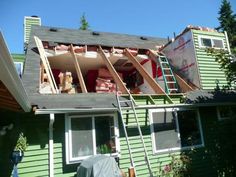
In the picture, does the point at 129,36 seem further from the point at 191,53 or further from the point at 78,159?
the point at 78,159

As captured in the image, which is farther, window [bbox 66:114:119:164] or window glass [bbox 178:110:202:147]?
window glass [bbox 178:110:202:147]

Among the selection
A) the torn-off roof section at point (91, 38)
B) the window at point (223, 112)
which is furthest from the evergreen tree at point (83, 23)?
the window at point (223, 112)

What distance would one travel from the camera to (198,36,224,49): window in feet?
35.1

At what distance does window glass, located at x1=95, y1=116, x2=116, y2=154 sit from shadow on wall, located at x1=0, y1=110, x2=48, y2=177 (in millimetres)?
1594

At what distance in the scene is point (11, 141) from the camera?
6602mm

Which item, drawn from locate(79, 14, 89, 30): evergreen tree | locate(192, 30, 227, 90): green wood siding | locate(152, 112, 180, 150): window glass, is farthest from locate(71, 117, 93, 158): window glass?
locate(79, 14, 89, 30): evergreen tree

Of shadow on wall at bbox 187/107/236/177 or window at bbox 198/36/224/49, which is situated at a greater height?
window at bbox 198/36/224/49

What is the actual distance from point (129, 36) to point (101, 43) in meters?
2.67

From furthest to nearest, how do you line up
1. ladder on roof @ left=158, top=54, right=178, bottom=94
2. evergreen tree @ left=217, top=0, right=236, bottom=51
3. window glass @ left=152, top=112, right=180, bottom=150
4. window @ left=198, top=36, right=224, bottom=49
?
evergreen tree @ left=217, top=0, right=236, bottom=51 → window @ left=198, top=36, right=224, bottom=49 → ladder on roof @ left=158, top=54, right=178, bottom=94 → window glass @ left=152, top=112, right=180, bottom=150

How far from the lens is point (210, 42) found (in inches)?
436

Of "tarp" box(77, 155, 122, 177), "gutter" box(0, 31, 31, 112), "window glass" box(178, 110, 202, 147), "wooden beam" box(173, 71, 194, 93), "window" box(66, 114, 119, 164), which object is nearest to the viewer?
"gutter" box(0, 31, 31, 112)

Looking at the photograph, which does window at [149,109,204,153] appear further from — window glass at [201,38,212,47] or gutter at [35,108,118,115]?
window glass at [201,38,212,47]

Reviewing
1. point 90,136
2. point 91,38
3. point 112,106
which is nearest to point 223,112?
point 112,106

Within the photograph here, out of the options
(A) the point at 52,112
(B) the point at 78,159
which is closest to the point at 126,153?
(B) the point at 78,159
